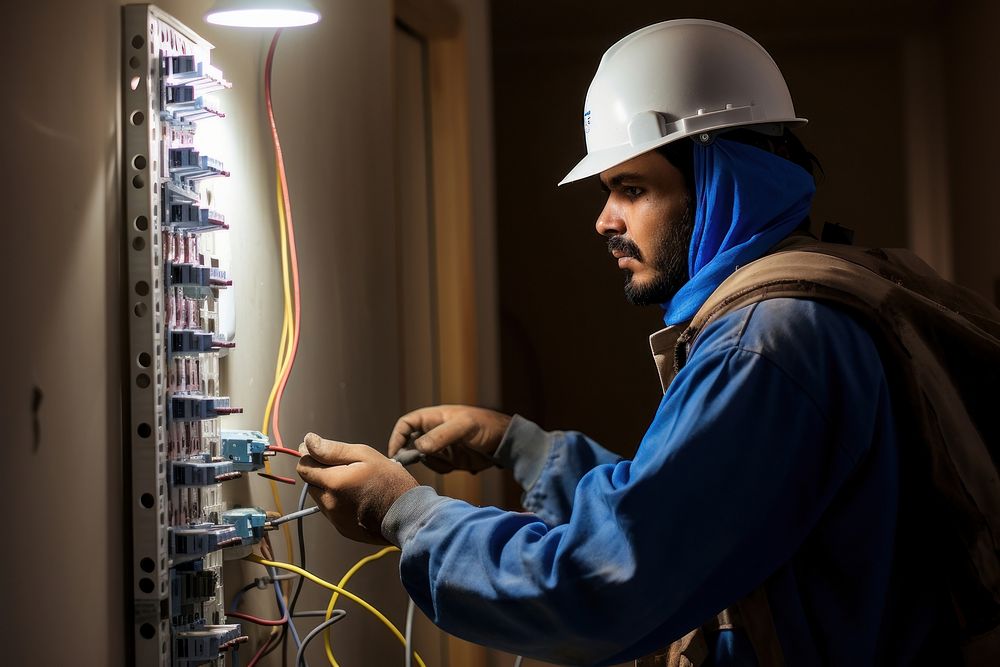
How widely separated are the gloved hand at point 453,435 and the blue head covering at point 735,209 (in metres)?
0.58

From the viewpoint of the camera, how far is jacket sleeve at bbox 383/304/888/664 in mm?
1059

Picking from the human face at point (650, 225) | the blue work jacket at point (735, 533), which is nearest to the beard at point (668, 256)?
the human face at point (650, 225)

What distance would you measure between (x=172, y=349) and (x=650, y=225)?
0.62 meters

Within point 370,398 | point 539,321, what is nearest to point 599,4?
point 539,321

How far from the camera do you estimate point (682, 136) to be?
138cm

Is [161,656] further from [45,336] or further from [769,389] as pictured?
[769,389]

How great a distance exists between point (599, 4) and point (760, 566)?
160 inches

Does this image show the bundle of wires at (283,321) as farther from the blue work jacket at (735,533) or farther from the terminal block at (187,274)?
the blue work jacket at (735,533)

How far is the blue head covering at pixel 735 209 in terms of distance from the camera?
52.1 inches

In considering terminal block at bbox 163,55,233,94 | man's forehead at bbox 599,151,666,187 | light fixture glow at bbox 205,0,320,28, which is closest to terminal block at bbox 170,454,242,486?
terminal block at bbox 163,55,233,94

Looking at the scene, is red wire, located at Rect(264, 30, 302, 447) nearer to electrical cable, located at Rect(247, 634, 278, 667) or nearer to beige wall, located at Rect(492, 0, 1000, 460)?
electrical cable, located at Rect(247, 634, 278, 667)

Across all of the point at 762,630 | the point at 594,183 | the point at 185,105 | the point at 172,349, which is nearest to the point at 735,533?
the point at 762,630

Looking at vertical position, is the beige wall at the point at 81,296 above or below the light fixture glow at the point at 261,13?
below

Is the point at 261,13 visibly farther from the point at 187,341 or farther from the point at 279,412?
the point at 279,412
